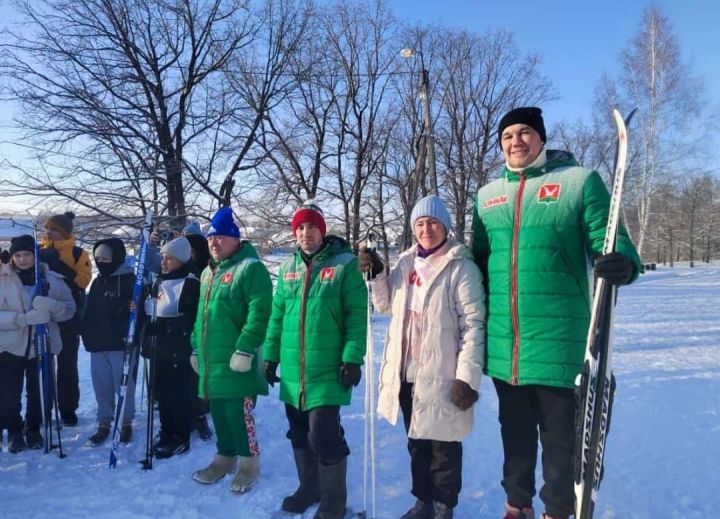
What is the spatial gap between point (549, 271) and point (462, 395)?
2.66ft

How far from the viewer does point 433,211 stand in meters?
2.78

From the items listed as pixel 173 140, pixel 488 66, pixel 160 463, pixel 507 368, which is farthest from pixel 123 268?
pixel 488 66

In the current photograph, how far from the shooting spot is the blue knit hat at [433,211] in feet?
9.13

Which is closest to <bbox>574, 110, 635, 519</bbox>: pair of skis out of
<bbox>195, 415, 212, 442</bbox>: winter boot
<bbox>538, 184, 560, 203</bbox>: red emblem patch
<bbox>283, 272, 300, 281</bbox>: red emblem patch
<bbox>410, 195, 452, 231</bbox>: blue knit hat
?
<bbox>538, 184, 560, 203</bbox>: red emblem patch

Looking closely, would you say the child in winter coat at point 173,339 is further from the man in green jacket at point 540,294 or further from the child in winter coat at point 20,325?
the man in green jacket at point 540,294

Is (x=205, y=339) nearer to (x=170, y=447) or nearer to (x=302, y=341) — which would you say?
(x=302, y=341)

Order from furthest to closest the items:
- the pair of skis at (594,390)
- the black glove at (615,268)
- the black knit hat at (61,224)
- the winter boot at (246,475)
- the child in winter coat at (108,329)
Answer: the black knit hat at (61,224) < the child in winter coat at (108,329) < the winter boot at (246,475) < the pair of skis at (594,390) < the black glove at (615,268)

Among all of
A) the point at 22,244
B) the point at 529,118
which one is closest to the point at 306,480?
the point at 529,118

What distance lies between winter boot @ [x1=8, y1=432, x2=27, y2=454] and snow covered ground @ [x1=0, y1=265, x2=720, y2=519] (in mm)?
100

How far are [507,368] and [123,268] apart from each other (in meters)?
3.88

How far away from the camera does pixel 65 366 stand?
4.86 metres

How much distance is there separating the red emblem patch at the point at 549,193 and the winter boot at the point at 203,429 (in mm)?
3841

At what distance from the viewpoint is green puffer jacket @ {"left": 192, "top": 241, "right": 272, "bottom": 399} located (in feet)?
11.3

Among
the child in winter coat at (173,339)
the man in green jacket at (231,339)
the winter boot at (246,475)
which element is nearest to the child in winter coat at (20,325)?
the child in winter coat at (173,339)
